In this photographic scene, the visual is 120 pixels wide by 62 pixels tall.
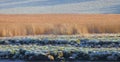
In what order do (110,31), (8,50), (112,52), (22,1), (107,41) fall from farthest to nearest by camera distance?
(22,1), (110,31), (107,41), (8,50), (112,52)

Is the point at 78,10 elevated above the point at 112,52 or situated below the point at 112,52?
below

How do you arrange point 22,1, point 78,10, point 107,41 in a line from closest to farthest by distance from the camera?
point 107,41 < point 78,10 < point 22,1

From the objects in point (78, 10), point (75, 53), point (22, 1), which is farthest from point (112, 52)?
point (22, 1)

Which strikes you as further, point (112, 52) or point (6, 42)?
→ point (6, 42)

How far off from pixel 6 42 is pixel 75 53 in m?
4.06

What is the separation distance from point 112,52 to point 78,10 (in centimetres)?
1777

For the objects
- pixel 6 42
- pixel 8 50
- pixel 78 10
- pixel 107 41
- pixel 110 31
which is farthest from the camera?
pixel 78 10

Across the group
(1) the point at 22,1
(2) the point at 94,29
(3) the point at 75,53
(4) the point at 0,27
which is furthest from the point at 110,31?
(1) the point at 22,1

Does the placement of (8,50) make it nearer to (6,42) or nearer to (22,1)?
(6,42)

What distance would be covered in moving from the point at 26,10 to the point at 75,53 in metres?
18.3

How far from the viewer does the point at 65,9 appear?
97.8ft

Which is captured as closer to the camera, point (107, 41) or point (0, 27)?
point (107, 41)

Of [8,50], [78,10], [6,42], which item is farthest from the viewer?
[78,10]

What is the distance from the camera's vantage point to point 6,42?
15211 mm
